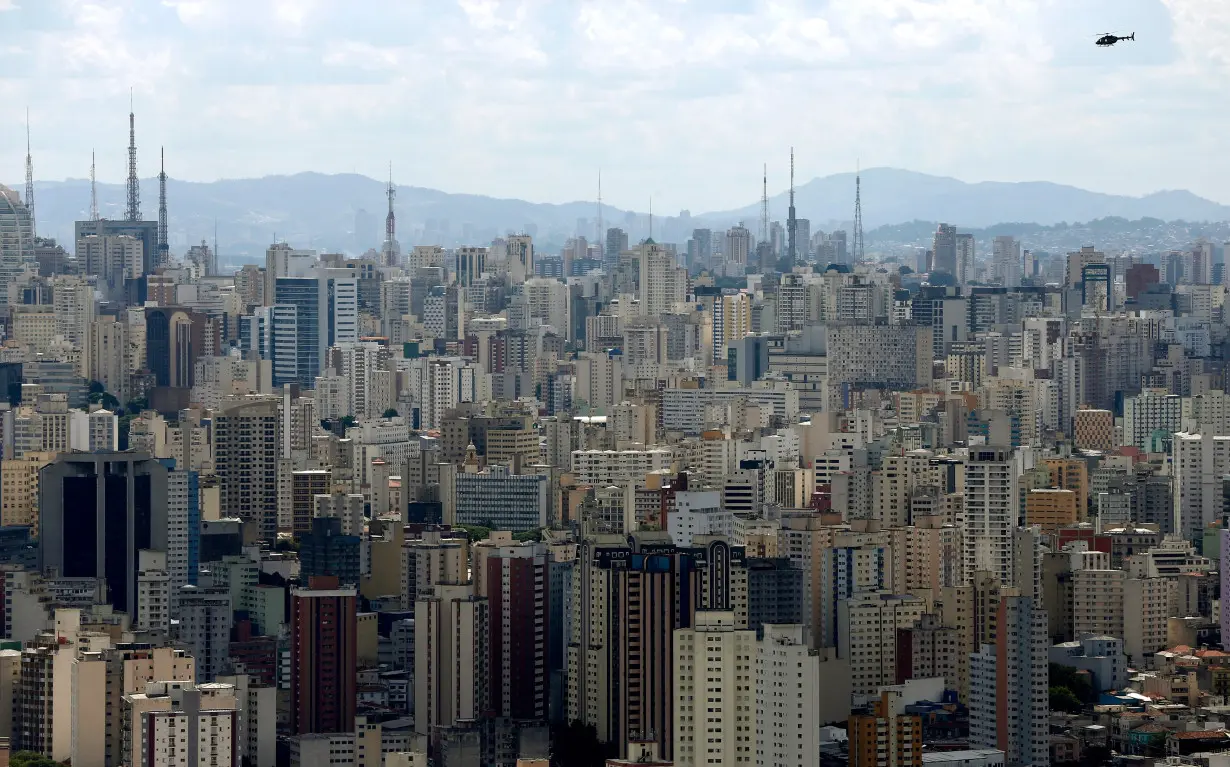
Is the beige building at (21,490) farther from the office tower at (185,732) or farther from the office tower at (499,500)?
the office tower at (185,732)

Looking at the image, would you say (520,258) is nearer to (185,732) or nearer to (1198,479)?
(1198,479)

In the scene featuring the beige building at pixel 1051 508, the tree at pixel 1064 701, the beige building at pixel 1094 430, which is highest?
the beige building at pixel 1094 430

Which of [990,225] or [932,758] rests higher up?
[990,225]

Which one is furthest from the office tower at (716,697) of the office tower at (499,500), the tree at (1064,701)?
the office tower at (499,500)

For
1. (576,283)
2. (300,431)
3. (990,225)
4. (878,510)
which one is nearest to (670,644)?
(878,510)

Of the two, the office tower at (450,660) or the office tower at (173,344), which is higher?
the office tower at (173,344)

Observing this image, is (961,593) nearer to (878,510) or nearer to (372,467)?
(878,510)

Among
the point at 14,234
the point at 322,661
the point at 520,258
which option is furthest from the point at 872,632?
the point at 520,258
